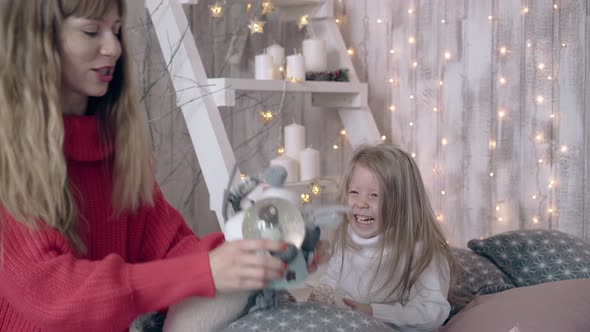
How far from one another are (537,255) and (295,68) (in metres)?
0.96

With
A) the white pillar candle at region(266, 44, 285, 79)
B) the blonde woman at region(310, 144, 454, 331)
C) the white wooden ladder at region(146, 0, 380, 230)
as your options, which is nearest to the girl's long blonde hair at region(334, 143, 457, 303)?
the blonde woman at region(310, 144, 454, 331)

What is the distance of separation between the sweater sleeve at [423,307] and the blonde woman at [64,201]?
0.62 m

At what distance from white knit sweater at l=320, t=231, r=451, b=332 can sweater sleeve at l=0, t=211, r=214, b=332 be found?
2.11ft

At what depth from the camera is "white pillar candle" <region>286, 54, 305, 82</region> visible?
2545 mm

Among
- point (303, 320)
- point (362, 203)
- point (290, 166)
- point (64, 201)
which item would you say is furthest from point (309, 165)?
point (64, 201)

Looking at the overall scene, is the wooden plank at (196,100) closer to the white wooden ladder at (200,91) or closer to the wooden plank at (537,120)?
the white wooden ladder at (200,91)

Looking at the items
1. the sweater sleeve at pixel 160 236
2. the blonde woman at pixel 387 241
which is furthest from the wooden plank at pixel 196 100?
the sweater sleeve at pixel 160 236

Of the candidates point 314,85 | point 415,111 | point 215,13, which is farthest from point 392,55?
point 215,13

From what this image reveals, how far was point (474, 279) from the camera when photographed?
2080 millimetres

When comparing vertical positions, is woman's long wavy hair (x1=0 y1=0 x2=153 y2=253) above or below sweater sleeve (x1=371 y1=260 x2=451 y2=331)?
above

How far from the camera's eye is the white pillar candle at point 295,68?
254 centimetres

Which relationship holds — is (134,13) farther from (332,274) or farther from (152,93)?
(332,274)

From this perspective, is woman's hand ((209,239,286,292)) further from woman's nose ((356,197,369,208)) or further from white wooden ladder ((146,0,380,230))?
white wooden ladder ((146,0,380,230))

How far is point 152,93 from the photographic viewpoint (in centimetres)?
264
